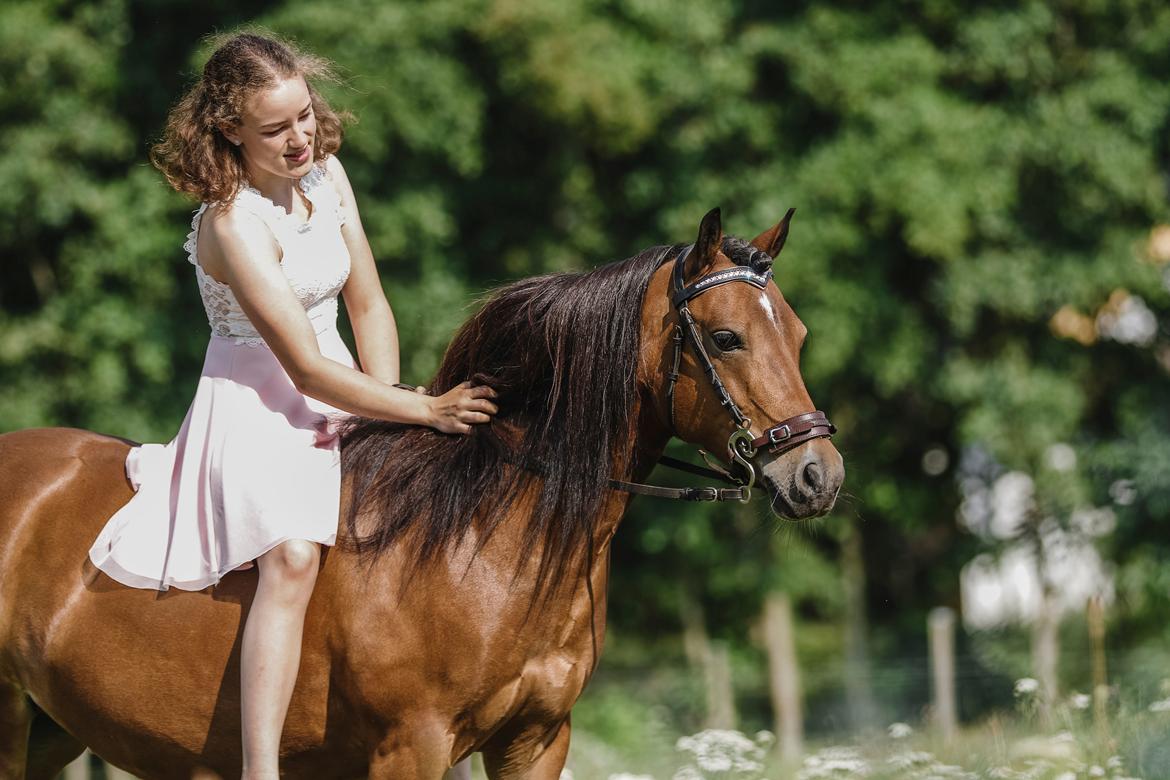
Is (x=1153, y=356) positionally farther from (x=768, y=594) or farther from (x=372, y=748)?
(x=372, y=748)

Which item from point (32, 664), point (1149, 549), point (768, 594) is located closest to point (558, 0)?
point (768, 594)

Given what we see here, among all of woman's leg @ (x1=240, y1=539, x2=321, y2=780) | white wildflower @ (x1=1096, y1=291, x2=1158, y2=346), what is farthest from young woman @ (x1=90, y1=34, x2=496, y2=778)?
white wildflower @ (x1=1096, y1=291, x2=1158, y2=346)

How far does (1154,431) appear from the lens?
49.4ft

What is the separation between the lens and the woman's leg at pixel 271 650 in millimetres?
4059

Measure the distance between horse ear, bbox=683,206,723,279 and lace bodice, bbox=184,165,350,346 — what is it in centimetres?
114

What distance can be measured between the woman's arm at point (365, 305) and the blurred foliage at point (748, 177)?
8869mm

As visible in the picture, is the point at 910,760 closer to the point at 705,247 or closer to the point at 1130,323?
the point at 705,247

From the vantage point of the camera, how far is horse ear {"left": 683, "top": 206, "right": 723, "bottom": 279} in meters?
4.05

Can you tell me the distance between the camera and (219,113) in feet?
13.8

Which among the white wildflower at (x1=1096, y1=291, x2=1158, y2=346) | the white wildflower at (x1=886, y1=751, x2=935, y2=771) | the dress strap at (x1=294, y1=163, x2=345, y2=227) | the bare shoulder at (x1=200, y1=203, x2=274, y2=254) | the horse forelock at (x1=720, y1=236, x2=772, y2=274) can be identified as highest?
the white wildflower at (x1=1096, y1=291, x2=1158, y2=346)

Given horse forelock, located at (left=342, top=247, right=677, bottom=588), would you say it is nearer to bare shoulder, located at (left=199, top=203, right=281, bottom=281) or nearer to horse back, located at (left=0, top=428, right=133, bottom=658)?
bare shoulder, located at (left=199, top=203, right=281, bottom=281)

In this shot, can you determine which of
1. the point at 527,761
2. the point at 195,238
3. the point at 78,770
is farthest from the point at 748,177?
the point at 527,761

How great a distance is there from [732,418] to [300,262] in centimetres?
142

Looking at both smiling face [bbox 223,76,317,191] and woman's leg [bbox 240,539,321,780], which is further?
smiling face [bbox 223,76,317,191]
